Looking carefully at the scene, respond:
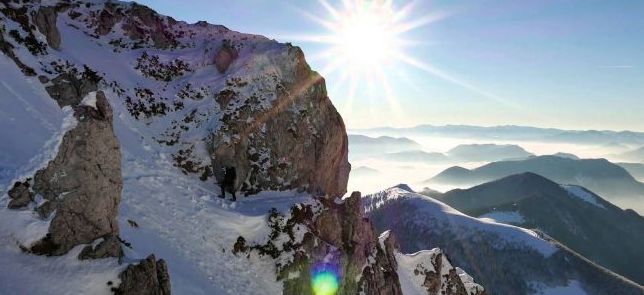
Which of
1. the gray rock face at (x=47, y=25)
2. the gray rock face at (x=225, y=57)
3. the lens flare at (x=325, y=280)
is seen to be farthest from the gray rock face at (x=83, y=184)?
the gray rock face at (x=225, y=57)

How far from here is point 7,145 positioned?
20.1 m

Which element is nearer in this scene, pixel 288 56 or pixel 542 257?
pixel 288 56

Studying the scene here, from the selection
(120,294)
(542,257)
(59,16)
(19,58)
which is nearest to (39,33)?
(19,58)

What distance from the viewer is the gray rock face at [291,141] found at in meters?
38.5

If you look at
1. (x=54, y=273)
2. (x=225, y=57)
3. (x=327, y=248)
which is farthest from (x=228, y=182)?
(x=54, y=273)

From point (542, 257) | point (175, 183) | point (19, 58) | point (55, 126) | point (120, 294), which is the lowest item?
point (542, 257)

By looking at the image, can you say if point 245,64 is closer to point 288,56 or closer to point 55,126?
point 288,56

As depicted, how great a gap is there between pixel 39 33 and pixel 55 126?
1893 centimetres

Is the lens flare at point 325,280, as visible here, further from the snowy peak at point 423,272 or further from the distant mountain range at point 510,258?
the distant mountain range at point 510,258

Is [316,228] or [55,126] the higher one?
[55,126]

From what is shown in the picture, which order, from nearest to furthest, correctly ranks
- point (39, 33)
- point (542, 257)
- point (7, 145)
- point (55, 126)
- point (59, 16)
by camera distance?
1. point (7, 145)
2. point (55, 126)
3. point (39, 33)
4. point (59, 16)
5. point (542, 257)

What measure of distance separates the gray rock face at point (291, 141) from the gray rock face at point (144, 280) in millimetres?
17725

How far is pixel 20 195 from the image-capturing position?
17.5 m

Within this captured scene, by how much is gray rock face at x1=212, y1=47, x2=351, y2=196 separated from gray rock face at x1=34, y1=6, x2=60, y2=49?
14.1m
